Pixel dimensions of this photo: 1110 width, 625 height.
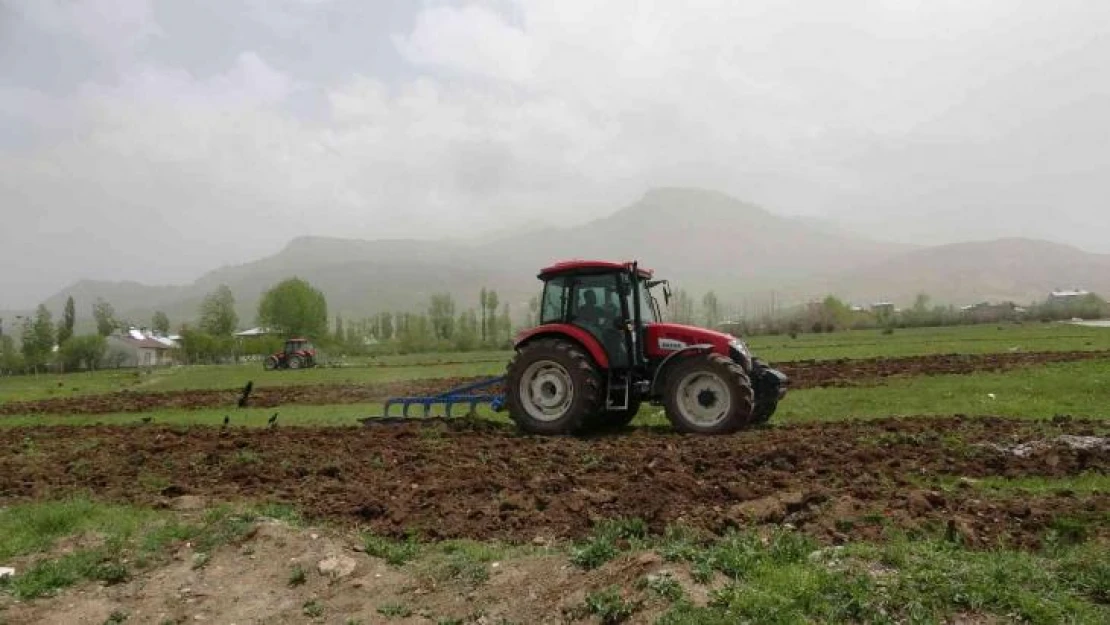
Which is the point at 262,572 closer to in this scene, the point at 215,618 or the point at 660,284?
the point at 215,618

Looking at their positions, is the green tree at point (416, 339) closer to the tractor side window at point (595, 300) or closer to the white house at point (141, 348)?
the white house at point (141, 348)

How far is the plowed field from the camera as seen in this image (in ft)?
23.8

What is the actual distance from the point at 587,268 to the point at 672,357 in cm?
214

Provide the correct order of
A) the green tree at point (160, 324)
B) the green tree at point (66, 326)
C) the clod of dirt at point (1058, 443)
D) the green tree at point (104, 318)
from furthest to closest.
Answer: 1. the green tree at point (160, 324)
2. the green tree at point (104, 318)
3. the green tree at point (66, 326)
4. the clod of dirt at point (1058, 443)

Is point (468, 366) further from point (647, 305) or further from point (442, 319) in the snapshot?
point (442, 319)

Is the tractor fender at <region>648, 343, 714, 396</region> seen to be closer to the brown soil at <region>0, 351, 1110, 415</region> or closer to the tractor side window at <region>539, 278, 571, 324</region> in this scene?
the tractor side window at <region>539, 278, 571, 324</region>

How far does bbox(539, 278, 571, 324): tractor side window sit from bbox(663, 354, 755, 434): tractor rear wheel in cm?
231

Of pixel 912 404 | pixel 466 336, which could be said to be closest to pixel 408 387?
pixel 912 404

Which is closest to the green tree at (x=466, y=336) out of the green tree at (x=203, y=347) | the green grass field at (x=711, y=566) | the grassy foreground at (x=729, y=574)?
the green tree at (x=203, y=347)

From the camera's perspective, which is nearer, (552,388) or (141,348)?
(552,388)

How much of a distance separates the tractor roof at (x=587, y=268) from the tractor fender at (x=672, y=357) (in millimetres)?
1559

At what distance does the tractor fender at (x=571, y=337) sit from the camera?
13602 mm

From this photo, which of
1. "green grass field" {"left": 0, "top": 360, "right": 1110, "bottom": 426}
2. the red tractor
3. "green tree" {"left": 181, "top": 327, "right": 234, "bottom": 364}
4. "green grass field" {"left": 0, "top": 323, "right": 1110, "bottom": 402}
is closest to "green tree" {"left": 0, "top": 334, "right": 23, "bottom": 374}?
"green tree" {"left": 181, "top": 327, "right": 234, "bottom": 364}

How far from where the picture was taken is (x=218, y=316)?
114 metres
